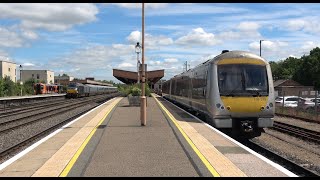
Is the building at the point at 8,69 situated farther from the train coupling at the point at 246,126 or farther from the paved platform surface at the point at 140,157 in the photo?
the paved platform surface at the point at 140,157

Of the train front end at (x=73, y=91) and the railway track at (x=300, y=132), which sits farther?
the train front end at (x=73, y=91)

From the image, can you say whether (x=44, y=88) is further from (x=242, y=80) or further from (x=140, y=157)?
(x=140, y=157)

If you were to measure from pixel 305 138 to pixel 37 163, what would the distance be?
38.6ft

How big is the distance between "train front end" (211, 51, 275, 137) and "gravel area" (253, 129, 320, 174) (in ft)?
2.93

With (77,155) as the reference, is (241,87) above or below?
above

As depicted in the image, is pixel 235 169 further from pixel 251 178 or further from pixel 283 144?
pixel 283 144

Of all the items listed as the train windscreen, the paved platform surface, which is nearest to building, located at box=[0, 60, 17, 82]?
the train windscreen

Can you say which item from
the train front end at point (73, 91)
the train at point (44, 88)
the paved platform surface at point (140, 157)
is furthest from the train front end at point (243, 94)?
the train at point (44, 88)

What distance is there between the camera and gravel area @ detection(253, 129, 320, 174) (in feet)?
40.2

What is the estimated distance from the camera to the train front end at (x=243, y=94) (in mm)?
15766

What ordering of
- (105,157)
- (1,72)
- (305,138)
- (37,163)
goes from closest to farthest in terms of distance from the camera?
(37,163) < (105,157) < (305,138) < (1,72)

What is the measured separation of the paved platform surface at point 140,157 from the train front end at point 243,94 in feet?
6.51

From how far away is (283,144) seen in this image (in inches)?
643

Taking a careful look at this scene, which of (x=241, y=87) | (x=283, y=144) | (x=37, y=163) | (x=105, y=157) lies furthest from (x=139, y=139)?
(x=283, y=144)
